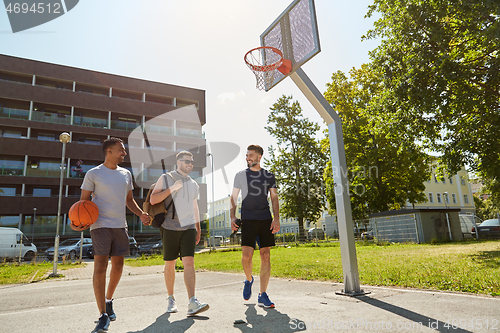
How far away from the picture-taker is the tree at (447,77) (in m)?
11.4

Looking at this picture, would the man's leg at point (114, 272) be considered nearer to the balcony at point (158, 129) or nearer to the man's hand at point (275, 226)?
the man's hand at point (275, 226)

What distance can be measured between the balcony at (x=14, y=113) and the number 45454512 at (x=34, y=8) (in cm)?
1792

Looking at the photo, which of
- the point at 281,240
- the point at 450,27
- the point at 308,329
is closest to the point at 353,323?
the point at 308,329

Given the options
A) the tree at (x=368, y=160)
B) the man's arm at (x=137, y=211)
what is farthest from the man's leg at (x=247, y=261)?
the tree at (x=368, y=160)

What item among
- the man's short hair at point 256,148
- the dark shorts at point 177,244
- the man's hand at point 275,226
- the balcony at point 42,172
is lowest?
the dark shorts at point 177,244

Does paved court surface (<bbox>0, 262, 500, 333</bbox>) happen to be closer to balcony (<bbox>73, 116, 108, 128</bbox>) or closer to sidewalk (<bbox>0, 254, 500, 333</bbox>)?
sidewalk (<bbox>0, 254, 500, 333</bbox>)

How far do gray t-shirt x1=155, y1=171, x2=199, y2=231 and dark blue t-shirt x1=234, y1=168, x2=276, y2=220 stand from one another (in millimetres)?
683

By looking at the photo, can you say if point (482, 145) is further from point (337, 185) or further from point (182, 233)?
point (182, 233)

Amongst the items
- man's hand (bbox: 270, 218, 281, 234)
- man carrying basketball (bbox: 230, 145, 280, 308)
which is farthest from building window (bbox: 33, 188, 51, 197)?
man's hand (bbox: 270, 218, 281, 234)

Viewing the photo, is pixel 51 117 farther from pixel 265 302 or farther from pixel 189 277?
pixel 265 302

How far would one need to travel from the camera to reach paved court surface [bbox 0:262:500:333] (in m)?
3.04

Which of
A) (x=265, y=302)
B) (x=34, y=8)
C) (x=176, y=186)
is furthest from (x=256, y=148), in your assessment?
(x=34, y=8)

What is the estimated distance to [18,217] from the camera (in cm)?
3030

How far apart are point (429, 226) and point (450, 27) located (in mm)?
12757
